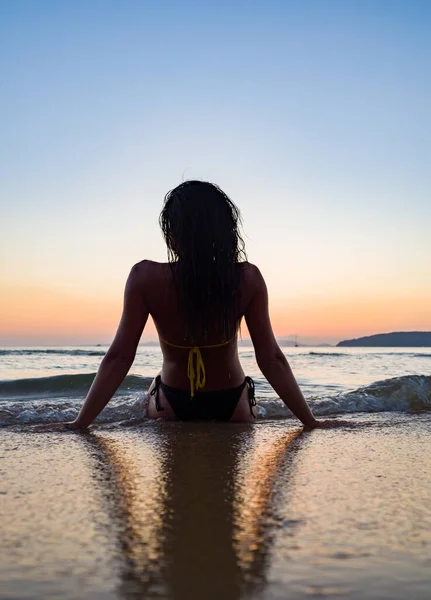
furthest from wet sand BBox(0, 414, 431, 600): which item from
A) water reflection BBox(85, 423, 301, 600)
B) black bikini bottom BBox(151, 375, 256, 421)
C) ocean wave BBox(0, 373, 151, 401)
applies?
ocean wave BBox(0, 373, 151, 401)

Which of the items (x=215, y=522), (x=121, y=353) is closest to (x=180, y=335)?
(x=121, y=353)

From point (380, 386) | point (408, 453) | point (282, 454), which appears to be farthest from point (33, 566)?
point (380, 386)

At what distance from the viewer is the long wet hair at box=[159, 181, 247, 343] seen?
3.00m

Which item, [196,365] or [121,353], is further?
[196,365]

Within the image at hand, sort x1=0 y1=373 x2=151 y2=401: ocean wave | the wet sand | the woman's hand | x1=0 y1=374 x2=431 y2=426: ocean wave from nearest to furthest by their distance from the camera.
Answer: the wet sand < the woman's hand < x1=0 y1=374 x2=431 y2=426: ocean wave < x1=0 y1=373 x2=151 y2=401: ocean wave

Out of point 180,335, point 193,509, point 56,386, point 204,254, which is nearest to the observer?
point 193,509

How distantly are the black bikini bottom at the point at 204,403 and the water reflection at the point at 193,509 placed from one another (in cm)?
64

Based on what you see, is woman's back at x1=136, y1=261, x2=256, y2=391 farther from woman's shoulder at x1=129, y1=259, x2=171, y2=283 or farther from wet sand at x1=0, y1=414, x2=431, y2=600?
wet sand at x1=0, y1=414, x2=431, y2=600

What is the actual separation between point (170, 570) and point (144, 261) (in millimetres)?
2182

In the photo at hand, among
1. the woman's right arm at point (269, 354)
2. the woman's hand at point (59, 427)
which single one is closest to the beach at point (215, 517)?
the woman's hand at point (59, 427)

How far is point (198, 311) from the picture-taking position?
9.96ft

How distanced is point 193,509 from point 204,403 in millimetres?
1855

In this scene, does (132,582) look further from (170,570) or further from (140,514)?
(140,514)

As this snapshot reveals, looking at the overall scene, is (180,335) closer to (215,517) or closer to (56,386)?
(215,517)
